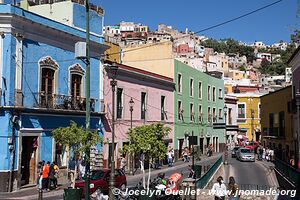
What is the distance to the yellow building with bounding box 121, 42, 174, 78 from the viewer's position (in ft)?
128

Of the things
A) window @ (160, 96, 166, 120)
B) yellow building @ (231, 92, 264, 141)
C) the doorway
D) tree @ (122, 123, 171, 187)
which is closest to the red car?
tree @ (122, 123, 171, 187)

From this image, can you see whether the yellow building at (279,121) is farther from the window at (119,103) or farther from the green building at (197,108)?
the window at (119,103)

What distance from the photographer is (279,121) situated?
3912 centimetres

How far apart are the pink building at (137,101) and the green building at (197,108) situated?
1.83m

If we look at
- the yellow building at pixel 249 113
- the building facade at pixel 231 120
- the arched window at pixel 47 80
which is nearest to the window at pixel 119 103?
the arched window at pixel 47 80

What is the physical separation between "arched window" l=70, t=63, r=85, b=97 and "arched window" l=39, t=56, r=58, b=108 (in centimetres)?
158

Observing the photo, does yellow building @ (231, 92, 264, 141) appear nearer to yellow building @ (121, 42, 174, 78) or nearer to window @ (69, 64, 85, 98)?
yellow building @ (121, 42, 174, 78)

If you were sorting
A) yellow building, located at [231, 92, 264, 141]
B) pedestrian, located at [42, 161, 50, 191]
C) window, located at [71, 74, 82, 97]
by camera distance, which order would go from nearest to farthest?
pedestrian, located at [42, 161, 50, 191], window, located at [71, 74, 82, 97], yellow building, located at [231, 92, 264, 141]

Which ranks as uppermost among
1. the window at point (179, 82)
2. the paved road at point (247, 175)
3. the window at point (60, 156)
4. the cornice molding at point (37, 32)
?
the cornice molding at point (37, 32)

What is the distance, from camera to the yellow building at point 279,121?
3459cm

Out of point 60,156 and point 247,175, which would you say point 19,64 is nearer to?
point 60,156

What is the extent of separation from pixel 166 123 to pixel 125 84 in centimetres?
827

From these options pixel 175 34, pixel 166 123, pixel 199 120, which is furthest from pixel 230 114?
pixel 175 34

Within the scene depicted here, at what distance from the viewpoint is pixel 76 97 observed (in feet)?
81.5
